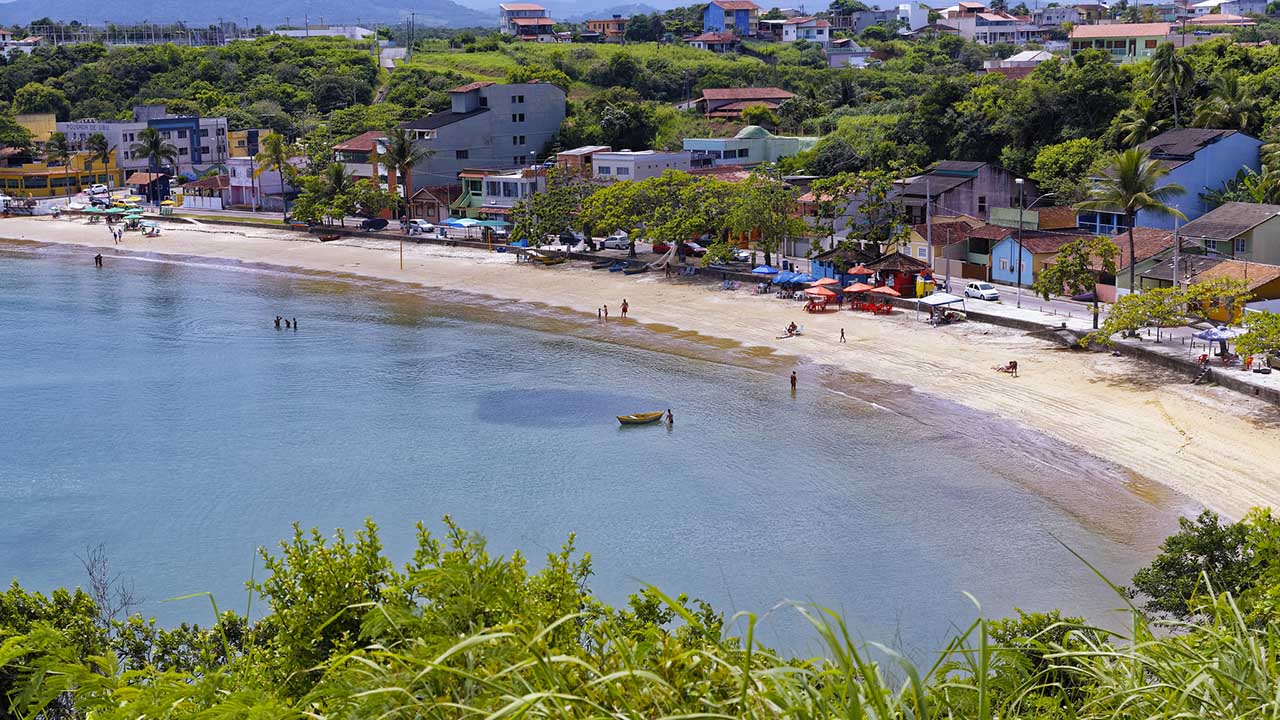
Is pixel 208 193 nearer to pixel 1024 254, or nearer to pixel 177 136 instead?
pixel 177 136

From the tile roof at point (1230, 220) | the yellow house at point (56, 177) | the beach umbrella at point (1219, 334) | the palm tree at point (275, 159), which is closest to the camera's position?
the beach umbrella at point (1219, 334)

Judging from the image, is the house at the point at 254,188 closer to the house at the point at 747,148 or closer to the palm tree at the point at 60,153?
the palm tree at the point at 60,153

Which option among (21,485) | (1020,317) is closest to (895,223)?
(1020,317)

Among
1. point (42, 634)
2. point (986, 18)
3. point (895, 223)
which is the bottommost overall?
point (42, 634)

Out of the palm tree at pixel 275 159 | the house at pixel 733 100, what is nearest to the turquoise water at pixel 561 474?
the palm tree at pixel 275 159

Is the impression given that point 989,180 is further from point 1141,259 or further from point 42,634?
point 42,634

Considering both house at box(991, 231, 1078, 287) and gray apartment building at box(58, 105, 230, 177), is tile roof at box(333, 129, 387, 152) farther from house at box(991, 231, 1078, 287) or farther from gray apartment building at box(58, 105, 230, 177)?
house at box(991, 231, 1078, 287)
